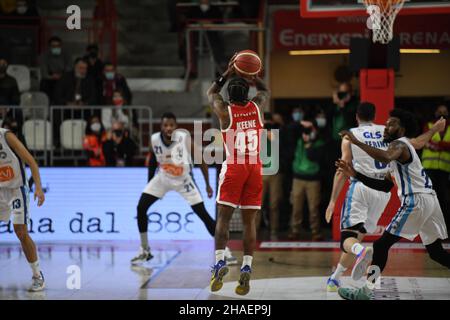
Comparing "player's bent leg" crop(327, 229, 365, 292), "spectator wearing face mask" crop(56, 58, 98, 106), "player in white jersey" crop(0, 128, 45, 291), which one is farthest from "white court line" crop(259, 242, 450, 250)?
"player in white jersey" crop(0, 128, 45, 291)

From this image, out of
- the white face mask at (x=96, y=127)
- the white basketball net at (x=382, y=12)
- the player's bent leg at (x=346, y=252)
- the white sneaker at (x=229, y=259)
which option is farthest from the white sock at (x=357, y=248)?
the white face mask at (x=96, y=127)

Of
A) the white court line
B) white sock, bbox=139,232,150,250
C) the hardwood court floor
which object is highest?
white sock, bbox=139,232,150,250

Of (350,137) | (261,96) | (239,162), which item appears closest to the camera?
(350,137)

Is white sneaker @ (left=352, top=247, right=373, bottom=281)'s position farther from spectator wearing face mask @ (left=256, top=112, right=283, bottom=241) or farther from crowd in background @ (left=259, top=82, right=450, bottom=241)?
spectator wearing face mask @ (left=256, top=112, right=283, bottom=241)

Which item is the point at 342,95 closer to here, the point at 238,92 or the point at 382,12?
the point at 382,12

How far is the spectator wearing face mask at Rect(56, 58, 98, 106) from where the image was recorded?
15.9 meters

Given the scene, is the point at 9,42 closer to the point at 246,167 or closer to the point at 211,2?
the point at 211,2

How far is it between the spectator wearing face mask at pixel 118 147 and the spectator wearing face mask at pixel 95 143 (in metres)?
0.12

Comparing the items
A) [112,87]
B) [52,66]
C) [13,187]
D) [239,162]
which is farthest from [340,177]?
[52,66]

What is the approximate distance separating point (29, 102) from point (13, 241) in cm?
319

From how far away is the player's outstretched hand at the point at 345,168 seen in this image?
8.98m

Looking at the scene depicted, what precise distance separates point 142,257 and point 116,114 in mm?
4307

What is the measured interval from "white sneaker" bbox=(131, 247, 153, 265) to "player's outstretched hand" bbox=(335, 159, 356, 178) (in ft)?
12.6

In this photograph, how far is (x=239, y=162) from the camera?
29.9 ft
